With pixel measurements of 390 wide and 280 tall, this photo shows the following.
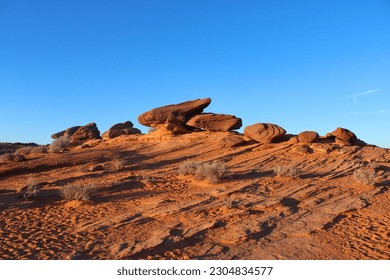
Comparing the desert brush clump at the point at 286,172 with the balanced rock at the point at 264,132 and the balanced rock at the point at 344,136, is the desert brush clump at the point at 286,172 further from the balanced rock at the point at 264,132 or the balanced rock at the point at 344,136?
the balanced rock at the point at 344,136

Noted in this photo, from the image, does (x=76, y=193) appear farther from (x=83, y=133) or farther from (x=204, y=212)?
(x=83, y=133)

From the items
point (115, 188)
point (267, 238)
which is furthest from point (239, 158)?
point (267, 238)

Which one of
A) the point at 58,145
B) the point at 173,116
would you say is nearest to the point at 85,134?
the point at 58,145

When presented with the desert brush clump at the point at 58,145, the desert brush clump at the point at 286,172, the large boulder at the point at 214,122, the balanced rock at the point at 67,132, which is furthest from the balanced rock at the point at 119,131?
the desert brush clump at the point at 286,172

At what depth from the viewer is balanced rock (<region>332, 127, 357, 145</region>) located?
18503mm

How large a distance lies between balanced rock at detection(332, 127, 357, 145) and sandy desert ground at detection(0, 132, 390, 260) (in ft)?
6.48

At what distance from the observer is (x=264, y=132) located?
1923 centimetres

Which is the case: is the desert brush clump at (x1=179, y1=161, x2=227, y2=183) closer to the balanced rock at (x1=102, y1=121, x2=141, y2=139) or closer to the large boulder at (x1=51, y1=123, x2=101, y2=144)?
the balanced rock at (x1=102, y1=121, x2=141, y2=139)

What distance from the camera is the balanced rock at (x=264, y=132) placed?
18906mm

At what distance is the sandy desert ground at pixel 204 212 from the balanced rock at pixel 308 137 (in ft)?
5.24

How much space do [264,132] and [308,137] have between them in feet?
8.16

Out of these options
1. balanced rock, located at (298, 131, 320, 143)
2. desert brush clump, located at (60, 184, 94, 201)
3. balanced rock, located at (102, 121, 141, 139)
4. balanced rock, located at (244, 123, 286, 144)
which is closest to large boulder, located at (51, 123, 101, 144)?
balanced rock, located at (102, 121, 141, 139)
